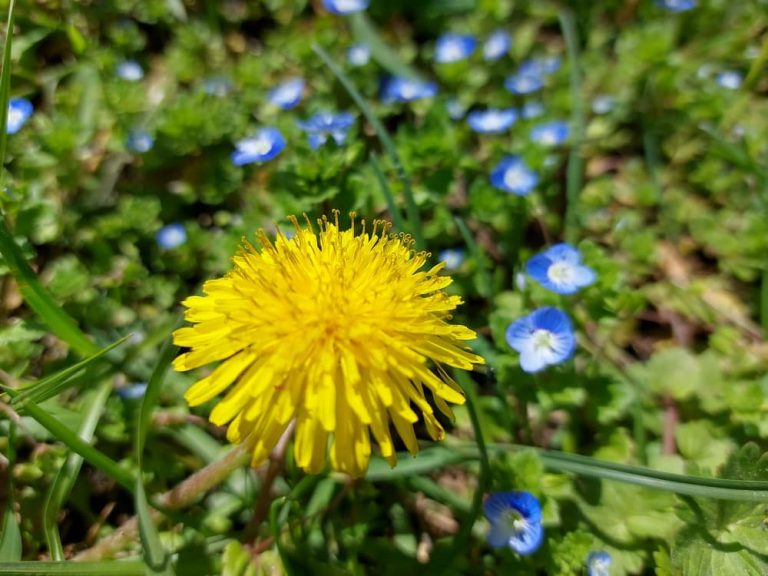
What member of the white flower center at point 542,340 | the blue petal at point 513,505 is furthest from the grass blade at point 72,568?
the white flower center at point 542,340

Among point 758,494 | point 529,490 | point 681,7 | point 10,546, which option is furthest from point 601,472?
point 681,7

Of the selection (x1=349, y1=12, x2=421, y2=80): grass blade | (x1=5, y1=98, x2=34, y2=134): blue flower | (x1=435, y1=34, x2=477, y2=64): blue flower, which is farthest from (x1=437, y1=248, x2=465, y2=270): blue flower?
(x1=5, y1=98, x2=34, y2=134): blue flower

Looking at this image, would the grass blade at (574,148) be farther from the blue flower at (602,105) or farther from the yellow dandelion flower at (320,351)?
the yellow dandelion flower at (320,351)

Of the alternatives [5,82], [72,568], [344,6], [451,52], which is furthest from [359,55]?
[72,568]

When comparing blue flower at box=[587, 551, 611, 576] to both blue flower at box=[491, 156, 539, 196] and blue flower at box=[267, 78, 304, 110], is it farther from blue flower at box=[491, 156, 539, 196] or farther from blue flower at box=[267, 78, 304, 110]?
blue flower at box=[267, 78, 304, 110]

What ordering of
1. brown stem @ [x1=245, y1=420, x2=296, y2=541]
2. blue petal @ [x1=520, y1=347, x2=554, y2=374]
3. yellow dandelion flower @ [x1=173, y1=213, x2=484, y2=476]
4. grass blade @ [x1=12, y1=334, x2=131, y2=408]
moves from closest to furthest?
yellow dandelion flower @ [x1=173, y1=213, x2=484, y2=476], grass blade @ [x1=12, y1=334, x2=131, y2=408], brown stem @ [x1=245, y1=420, x2=296, y2=541], blue petal @ [x1=520, y1=347, x2=554, y2=374]

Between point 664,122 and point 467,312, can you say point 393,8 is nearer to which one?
point 664,122

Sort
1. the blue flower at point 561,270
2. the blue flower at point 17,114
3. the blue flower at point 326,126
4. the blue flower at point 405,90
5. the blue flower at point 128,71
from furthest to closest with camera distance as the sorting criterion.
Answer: the blue flower at point 405,90 → the blue flower at point 128,71 → the blue flower at point 326,126 → the blue flower at point 17,114 → the blue flower at point 561,270
